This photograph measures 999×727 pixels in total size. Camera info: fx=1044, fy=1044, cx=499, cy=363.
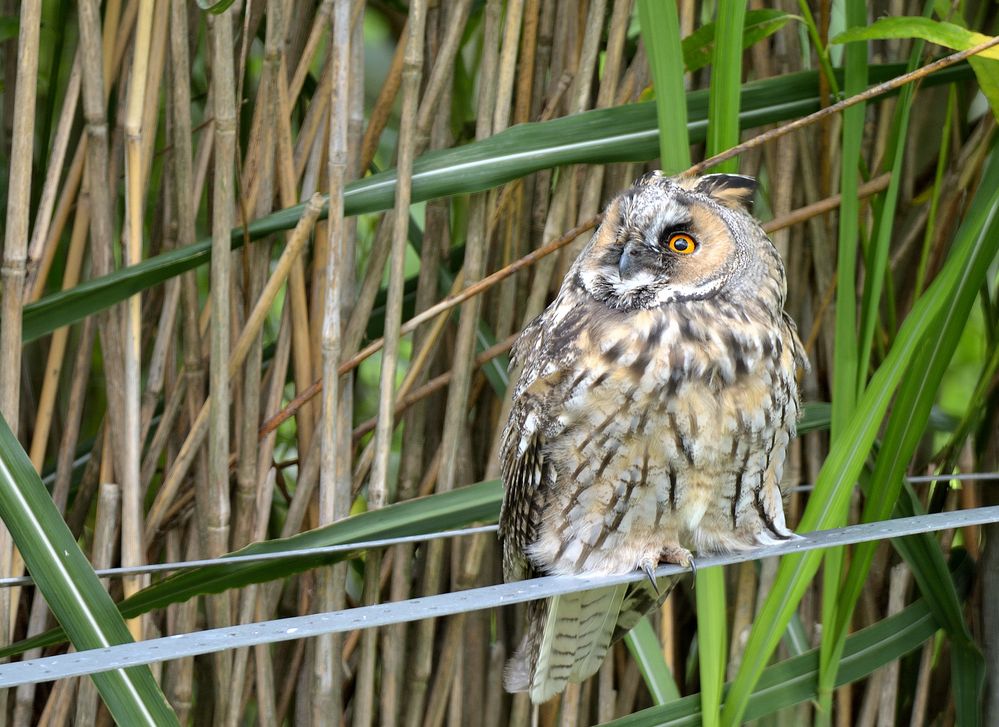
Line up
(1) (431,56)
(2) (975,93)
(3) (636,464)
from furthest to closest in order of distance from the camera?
(2) (975,93), (1) (431,56), (3) (636,464)

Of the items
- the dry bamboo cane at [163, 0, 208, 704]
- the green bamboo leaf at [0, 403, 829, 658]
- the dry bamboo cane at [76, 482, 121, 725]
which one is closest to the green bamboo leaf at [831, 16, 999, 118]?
the green bamboo leaf at [0, 403, 829, 658]

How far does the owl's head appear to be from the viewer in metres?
1.24

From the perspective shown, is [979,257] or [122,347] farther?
[122,347]

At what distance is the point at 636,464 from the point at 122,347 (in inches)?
29.3

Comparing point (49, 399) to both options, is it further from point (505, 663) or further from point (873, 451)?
point (873, 451)

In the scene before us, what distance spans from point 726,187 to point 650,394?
272mm

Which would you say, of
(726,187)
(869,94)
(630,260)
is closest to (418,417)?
(630,260)

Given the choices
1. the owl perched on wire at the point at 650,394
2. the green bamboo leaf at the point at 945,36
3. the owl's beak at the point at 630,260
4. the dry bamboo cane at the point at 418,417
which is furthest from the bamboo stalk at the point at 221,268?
the green bamboo leaf at the point at 945,36

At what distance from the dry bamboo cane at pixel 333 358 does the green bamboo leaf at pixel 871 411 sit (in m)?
0.58

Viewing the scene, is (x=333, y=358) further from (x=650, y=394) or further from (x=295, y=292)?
(x=650, y=394)

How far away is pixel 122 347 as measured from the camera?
1.48 metres

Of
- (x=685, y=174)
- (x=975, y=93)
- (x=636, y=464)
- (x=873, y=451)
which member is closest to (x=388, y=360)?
(x=636, y=464)

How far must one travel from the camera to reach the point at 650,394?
1.24 metres

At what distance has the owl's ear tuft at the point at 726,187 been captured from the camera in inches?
50.0
